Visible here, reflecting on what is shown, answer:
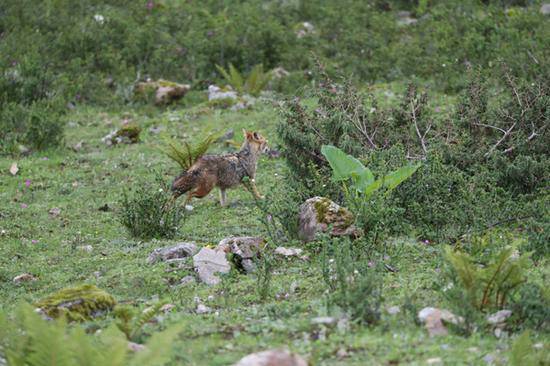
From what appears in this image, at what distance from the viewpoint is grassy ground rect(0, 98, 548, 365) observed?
5.56m

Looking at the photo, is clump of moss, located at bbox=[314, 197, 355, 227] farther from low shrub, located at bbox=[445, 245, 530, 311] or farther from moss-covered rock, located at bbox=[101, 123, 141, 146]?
moss-covered rock, located at bbox=[101, 123, 141, 146]

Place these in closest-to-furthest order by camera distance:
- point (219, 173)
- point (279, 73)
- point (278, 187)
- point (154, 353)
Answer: point (154, 353) < point (219, 173) < point (278, 187) < point (279, 73)

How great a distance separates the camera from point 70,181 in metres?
12.8

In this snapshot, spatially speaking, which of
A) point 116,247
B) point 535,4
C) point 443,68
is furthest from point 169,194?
point 535,4

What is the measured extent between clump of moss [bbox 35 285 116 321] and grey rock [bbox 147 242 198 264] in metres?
1.64

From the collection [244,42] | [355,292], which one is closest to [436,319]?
[355,292]

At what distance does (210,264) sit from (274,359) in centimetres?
314

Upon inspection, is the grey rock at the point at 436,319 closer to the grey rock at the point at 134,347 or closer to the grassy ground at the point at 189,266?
the grassy ground at the point at 189,266

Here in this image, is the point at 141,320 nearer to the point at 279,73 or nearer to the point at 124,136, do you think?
the point at 124,136

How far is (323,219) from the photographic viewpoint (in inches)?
330

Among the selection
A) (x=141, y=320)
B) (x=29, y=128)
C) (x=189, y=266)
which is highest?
(x=141, y=320)

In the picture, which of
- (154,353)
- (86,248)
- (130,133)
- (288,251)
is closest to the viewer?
(154,353)

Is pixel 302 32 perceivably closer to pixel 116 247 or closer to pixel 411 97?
pixel 411 97

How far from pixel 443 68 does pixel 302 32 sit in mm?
4252
